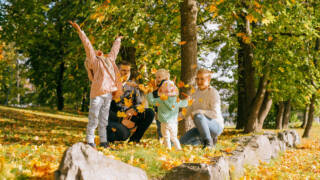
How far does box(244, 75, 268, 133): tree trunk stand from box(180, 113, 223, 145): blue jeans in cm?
699

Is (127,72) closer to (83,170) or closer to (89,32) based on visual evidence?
(89,32)

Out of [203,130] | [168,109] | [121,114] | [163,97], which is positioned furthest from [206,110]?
[121,114]

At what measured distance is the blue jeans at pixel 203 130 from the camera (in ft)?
17.7

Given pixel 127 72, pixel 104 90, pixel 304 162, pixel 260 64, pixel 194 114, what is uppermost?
pixel 260 64

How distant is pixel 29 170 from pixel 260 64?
10688 mm

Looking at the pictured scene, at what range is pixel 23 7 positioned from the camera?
12.9 meters

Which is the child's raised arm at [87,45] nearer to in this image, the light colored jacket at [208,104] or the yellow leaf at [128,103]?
the yellow leaf at [128,103]

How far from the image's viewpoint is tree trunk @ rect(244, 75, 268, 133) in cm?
1209

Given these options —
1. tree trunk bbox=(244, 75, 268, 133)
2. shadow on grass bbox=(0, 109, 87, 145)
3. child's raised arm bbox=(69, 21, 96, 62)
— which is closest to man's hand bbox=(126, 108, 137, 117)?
child's raised arm bbox=(69, 21, 96, 62)

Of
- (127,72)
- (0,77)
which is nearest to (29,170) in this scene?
(127,72)

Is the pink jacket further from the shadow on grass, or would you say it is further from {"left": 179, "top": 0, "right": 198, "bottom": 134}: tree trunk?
the shadow on grass

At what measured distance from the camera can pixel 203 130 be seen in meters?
5.43

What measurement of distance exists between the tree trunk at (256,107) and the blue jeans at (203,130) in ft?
22.9

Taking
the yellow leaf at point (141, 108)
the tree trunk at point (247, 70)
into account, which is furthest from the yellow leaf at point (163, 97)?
the tree trunk at point (247, 70)
